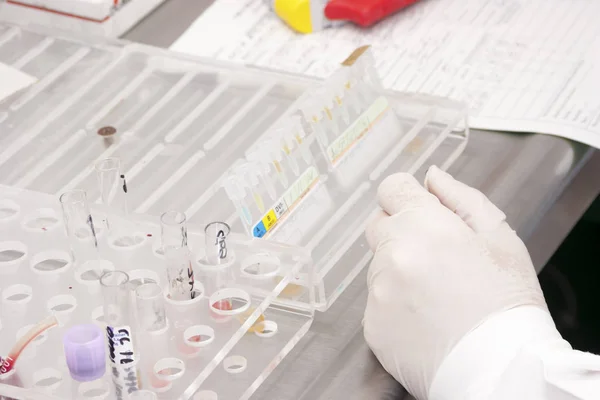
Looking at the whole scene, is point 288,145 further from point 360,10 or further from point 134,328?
point 360,10

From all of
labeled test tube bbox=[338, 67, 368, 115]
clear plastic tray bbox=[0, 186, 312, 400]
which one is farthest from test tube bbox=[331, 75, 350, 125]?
clear plastic tray bbox=[0, 186, 312, 400]

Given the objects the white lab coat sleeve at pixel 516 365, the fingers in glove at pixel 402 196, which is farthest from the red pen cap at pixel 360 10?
the white lab coat sleeve at pixel 516 365

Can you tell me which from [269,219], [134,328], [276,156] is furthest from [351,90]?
[134,328]

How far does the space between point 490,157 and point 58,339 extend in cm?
72

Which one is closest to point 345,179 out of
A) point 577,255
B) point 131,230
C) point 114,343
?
point 131,230

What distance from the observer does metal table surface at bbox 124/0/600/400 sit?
114 cm

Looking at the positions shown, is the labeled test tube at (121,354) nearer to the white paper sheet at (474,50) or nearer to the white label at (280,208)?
the white label at (280,208)

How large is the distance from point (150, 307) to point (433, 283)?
12.8 inches

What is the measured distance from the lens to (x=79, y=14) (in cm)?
179

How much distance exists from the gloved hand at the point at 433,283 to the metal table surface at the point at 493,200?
0.04 meters

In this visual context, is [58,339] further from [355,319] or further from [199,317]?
[355,319]

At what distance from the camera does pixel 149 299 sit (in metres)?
1.10

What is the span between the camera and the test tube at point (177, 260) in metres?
1.16

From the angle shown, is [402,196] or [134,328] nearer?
[134,328]
